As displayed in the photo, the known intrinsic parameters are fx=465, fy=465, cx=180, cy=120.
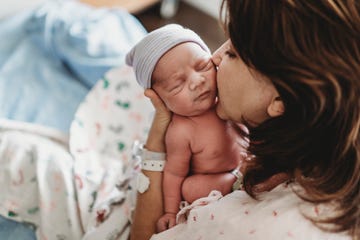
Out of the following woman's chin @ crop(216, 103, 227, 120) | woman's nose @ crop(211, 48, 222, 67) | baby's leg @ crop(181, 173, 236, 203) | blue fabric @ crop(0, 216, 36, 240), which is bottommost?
blue fabric @ crop(0, 216, 36, 240)

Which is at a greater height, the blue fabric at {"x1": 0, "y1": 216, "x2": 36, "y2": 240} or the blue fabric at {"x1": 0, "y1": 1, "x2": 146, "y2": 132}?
the blue fabric at {"x1": 0, "y1": 1, "x2": 146, "y2": 132}

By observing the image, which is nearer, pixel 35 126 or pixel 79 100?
pixel 35 126

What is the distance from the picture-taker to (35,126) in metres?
1.30

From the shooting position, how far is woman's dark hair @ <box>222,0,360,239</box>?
695 millimetres

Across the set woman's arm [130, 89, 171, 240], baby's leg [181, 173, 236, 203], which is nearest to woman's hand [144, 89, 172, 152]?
woman's arm [130, 89, 171, 240]

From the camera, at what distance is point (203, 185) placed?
42.3 inches

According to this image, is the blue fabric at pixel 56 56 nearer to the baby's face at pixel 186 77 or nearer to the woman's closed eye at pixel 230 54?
the baby's face at pixel 186 77

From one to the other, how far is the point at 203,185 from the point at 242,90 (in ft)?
1.01

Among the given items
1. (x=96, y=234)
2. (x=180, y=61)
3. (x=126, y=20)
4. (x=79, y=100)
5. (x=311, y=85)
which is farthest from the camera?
(x=126, y=20)

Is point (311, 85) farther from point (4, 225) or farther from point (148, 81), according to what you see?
point (4, 225)

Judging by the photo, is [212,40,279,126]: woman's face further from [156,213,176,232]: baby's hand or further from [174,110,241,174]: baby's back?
[156,213,176,232]: baby's hand

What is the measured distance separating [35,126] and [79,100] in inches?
8.4

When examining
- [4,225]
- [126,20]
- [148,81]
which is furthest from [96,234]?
[126,20]

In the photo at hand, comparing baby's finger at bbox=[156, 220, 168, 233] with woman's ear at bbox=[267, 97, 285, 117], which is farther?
baby's finger at bbox=[156, 220, 168, 233]
